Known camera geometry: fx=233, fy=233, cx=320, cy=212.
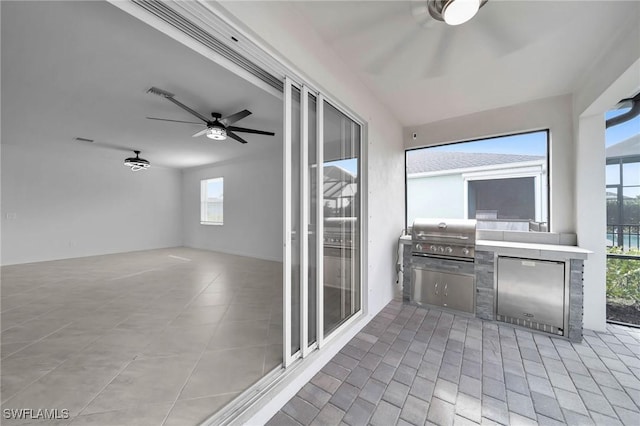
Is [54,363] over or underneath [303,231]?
underneath

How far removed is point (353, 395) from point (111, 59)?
3645 millimetres

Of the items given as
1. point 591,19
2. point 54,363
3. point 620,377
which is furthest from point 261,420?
point 591,19

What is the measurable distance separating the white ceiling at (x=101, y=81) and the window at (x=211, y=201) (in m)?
2.47

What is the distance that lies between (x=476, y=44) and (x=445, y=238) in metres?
2.07

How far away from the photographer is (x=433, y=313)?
9.89ft

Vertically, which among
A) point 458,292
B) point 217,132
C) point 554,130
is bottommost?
point 458,292

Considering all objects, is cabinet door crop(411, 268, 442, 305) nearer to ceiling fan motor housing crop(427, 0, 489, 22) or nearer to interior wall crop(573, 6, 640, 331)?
interior wall crop(573, 6, 640, 331)

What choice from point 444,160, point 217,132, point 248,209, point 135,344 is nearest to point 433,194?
point 444,160

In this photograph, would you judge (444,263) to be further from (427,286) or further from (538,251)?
(538,251)

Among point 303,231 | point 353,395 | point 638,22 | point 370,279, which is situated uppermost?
point 638,22

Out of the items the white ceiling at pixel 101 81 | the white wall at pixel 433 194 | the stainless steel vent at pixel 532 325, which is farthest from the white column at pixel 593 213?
the white ceiling at pixel 101 81

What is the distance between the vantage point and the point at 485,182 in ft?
12.0

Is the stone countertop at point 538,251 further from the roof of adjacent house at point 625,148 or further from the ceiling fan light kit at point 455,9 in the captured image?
the ceiling fan light kit at point 455,9

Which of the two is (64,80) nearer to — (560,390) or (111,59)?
(111,59)
